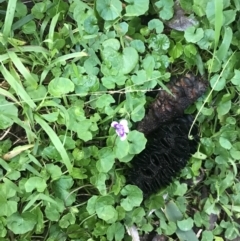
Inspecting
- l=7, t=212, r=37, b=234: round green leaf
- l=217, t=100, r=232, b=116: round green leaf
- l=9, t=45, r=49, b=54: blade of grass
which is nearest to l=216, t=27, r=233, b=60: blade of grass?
l=217, t=100, r=232, b=116: round green leaf

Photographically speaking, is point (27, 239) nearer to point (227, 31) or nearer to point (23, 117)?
point (23, 117)

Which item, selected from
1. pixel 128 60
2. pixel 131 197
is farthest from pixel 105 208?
pixel 128 60

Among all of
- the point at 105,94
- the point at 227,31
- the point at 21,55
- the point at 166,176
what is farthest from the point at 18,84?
the point at 227,31

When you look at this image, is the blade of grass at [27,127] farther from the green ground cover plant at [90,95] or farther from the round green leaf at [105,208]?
the round green leaf at [105,208]

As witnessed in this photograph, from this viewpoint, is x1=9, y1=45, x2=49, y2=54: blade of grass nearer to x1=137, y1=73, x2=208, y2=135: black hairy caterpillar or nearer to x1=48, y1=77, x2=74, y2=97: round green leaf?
x1=48, y1=77, x2=74, y2=97: round green leaf

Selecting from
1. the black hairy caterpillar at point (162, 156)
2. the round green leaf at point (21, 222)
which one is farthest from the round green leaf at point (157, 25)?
the round green leaf at point (21, 222)

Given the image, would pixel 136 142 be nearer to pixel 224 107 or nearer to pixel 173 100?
pixel 173 100
